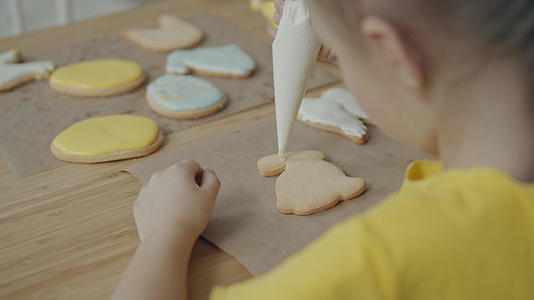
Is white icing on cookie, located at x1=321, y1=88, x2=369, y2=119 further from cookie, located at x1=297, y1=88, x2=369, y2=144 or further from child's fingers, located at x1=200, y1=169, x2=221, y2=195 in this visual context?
child's fingers, located at x1=200, y1=169, x2=221, y2=195

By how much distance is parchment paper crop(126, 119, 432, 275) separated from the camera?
0.83 metres

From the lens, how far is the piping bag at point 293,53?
914 mm

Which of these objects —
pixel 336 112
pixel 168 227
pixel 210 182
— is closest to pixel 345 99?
pixel 336 112

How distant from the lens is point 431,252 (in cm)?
54

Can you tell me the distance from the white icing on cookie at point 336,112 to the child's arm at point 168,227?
0.87ft

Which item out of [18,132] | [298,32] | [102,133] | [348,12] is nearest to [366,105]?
[348,12]

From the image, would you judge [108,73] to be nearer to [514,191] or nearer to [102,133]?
[102,133]

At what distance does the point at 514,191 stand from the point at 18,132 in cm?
84

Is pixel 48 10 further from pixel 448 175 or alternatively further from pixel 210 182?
pixel 448 175

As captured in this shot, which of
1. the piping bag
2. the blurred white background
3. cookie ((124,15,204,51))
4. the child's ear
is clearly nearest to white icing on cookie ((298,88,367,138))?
the piping bag

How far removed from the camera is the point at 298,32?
3.00ft

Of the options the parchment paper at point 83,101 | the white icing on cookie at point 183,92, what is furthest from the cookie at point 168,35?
the white icing on cookie at point 183,92

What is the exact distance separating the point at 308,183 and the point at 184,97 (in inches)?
13.8

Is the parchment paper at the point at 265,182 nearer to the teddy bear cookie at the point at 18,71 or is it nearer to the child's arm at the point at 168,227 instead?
the child's arm at the point at 168,227
